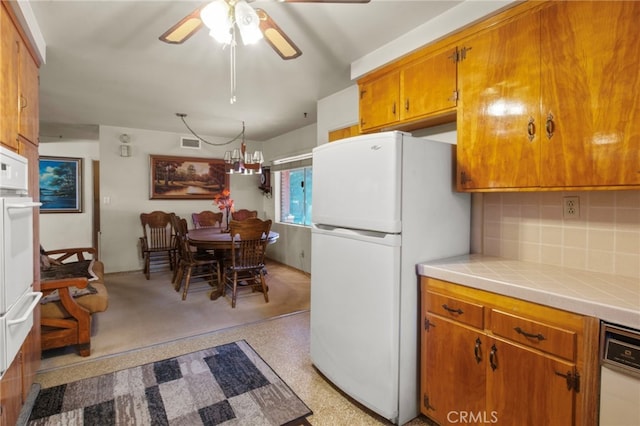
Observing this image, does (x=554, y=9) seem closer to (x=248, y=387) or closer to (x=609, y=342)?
(x=609, y=342)

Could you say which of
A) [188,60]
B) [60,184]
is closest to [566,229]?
[188,60]

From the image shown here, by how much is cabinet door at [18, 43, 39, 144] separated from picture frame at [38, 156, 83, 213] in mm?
4449

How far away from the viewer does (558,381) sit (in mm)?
1209

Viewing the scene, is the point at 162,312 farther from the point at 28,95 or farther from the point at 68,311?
the point at 28,95

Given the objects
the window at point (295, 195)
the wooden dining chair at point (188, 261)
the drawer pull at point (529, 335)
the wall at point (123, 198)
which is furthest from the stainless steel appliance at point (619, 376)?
the wall at point (123, 198)

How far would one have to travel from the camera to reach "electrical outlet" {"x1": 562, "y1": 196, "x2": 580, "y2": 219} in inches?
64.6

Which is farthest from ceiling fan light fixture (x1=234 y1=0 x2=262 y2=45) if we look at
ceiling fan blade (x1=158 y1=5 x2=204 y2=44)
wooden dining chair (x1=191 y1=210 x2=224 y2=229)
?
wooden dining chair (x1=191 y1=210 x2=224 y2=229)

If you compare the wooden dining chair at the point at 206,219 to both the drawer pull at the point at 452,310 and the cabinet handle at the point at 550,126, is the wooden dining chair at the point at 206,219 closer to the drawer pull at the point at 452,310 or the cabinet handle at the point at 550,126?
the drawer pull at the point at 452,310

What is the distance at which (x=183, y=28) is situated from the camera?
1523 millimetres

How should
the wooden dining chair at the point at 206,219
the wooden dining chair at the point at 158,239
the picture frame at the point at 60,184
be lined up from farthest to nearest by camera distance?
the picture frame at the point at 60,184
the wooden dining chair at the point at 206,219
the wooden dining chair at the point at 158,239

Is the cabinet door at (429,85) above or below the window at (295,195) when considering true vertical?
above

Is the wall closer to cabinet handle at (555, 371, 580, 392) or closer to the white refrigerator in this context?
→ the white refrigerator

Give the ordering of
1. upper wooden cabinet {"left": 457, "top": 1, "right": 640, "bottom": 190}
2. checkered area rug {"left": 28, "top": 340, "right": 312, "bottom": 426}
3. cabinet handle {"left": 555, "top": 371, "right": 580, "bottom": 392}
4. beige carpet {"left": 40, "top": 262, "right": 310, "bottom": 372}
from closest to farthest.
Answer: cabinet handle {"left": 555, "top": 371, "right": 580, "bottom": 392} → upper wooden cabinet {"left": 457, "top": 1, "right": 640, "bottom": 190} → checkered area rug {"left": 28, "top": 340, "right": 312, "bottom": 426} → beige carpet {"left": 40, "top": 262, "right": 310, "bottom": 372}

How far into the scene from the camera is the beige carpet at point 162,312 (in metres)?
2.60
